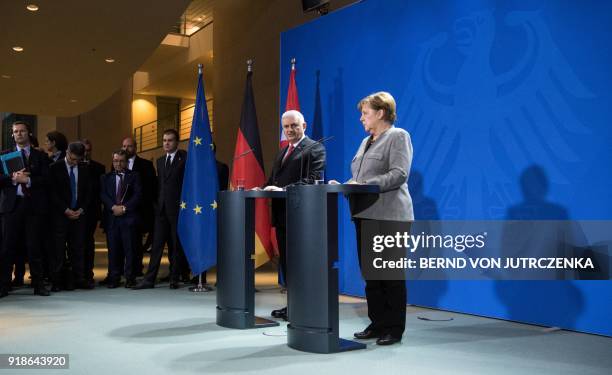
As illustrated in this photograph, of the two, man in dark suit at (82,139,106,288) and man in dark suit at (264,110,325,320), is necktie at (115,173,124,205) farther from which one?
man in dark suit at (264,110,325,320)

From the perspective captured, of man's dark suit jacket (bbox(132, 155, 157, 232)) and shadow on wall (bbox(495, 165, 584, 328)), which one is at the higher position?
man's dark suit jacket (bbox(132, 155, 157, 232))

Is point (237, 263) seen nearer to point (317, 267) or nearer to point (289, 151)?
point (289, 151)

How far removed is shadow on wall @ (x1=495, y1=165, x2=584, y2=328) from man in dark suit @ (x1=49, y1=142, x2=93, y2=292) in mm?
3714

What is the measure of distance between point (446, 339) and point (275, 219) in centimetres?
127

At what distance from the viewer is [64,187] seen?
552 cm

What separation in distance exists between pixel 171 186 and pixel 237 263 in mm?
2235

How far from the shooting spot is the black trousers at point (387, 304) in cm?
324

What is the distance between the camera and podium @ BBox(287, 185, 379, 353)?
9.73 ft

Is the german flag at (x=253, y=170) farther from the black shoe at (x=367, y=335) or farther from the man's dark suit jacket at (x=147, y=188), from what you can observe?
the black shoe at (x=367, y=335)

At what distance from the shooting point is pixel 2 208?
509cm

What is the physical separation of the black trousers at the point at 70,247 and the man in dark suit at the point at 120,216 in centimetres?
27

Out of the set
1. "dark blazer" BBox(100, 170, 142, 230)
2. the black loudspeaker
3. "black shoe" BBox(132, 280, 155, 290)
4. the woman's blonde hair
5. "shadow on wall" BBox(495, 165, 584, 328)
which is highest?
the black loudspeaker

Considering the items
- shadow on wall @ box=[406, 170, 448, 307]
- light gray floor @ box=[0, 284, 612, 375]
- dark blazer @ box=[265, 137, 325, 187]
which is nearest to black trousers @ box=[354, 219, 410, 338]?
light gray floor @ box=[0, 284, 612, 375]

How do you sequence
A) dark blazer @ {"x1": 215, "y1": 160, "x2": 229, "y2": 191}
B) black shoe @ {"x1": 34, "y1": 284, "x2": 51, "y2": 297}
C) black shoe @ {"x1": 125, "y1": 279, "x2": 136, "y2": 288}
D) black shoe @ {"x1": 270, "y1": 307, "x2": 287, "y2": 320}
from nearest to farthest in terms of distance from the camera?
black shoe @ {"x1": 270, "y1": 307, "x2": 287, "y2": 320}, black shoe @ {"x1": 34, "y1": 284, "x2": 51, "y2": 297}, black shoe @ {"x1": 125, "y1": 279, "x2": 136, "y2": 288}, dark blazer @ {"x1": 215, "y1": 160, "x2": 229, "y2": 191}
